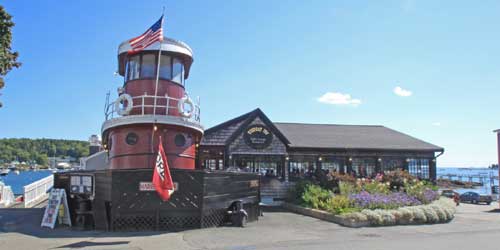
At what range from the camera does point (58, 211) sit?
1301cm

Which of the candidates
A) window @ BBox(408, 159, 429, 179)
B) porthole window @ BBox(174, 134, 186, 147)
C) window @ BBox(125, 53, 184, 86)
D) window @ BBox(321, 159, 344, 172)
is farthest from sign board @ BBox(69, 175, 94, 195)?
window @ BBox(408, 159, 429, 179)

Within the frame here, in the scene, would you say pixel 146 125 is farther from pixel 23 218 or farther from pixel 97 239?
pixel 23 218

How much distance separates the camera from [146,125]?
42.5 ft

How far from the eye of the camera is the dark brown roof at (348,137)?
82.8 feet

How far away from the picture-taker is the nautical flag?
440 inches

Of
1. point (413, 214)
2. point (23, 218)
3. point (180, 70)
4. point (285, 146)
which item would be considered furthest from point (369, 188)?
point (23, 218)

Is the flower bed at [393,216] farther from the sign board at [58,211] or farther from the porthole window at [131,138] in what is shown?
the sign board at [58,211]

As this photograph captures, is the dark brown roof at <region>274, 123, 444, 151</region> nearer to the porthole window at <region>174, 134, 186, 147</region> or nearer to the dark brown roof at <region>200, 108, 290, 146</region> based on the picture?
the dark brown roof at <region>200, 108, 290, 146</region>

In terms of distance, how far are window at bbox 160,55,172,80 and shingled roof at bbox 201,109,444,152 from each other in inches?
322

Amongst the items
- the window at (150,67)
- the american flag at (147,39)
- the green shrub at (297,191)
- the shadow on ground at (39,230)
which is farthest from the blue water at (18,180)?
the american flag at (147,39)

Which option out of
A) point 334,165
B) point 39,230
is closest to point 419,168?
point 334,165

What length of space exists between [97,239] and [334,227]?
8374 mm

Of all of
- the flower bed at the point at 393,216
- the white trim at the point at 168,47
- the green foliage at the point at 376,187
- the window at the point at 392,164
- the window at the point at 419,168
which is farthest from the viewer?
the window at the point at 419,168

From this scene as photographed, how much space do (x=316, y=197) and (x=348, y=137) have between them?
31.1 feet
